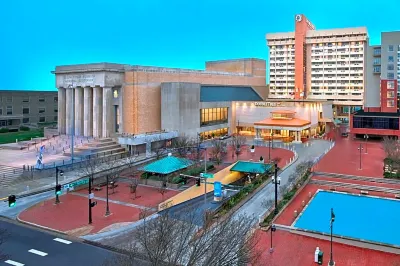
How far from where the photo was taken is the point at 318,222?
88.6 feet

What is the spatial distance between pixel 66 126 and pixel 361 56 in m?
82.1

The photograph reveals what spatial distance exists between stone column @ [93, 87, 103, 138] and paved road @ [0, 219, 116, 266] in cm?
3698

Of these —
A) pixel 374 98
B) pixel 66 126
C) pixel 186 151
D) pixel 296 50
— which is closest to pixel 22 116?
pixel 66 126

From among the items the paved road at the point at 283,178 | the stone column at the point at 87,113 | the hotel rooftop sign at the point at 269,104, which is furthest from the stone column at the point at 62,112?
the paved road at the point at 283,178

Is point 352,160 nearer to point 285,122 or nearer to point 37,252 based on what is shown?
point 285,122

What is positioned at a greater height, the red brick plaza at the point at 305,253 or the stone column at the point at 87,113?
the stone column at the point at 87,113

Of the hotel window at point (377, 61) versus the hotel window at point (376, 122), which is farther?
the hotel window at point (377, 61)

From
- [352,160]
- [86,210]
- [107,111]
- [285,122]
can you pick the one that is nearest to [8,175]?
[86,210]

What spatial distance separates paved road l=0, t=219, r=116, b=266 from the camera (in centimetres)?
2095

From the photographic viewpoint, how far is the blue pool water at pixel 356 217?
81.8 feet

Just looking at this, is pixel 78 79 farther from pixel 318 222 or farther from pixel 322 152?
pixel 318 222

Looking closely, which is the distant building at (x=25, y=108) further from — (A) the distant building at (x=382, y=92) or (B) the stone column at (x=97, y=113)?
(A) the distant building at (x=382, y=92)

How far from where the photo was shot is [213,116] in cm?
7450

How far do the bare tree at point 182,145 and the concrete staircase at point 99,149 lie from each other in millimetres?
8125
